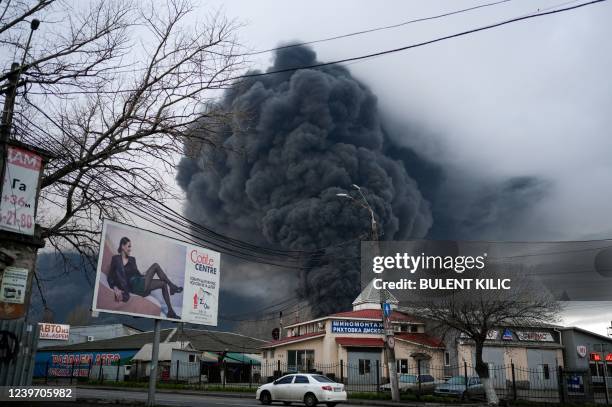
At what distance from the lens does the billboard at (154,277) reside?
15.7 metres

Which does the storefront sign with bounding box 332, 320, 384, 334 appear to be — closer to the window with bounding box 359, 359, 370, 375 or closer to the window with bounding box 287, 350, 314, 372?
the window with bounding box 359, 359, 370, 375

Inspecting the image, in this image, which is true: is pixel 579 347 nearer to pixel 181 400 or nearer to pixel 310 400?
A: pixel 310 400

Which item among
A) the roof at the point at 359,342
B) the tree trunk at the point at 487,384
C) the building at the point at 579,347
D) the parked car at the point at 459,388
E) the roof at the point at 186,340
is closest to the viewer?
the tree trunk at the point at 487,384

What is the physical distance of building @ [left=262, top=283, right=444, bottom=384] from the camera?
41.2 meters

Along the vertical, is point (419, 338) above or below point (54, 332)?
below

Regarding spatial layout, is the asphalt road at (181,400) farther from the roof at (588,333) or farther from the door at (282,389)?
the roof at (588,333)

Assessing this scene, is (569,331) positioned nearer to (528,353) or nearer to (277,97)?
(528,353)

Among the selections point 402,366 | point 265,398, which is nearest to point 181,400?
point 265,398

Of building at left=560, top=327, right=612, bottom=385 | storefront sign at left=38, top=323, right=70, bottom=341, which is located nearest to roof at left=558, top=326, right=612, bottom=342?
building at left=560, top=327, right=612, bottom=385

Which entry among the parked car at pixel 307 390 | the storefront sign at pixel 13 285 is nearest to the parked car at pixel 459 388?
the parked car at pixel 307 390

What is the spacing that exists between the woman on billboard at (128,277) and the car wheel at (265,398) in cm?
682

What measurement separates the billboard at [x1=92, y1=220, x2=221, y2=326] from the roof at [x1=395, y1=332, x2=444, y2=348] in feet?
84.6

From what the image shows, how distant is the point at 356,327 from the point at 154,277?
1131 inches

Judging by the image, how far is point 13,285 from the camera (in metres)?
12.5
